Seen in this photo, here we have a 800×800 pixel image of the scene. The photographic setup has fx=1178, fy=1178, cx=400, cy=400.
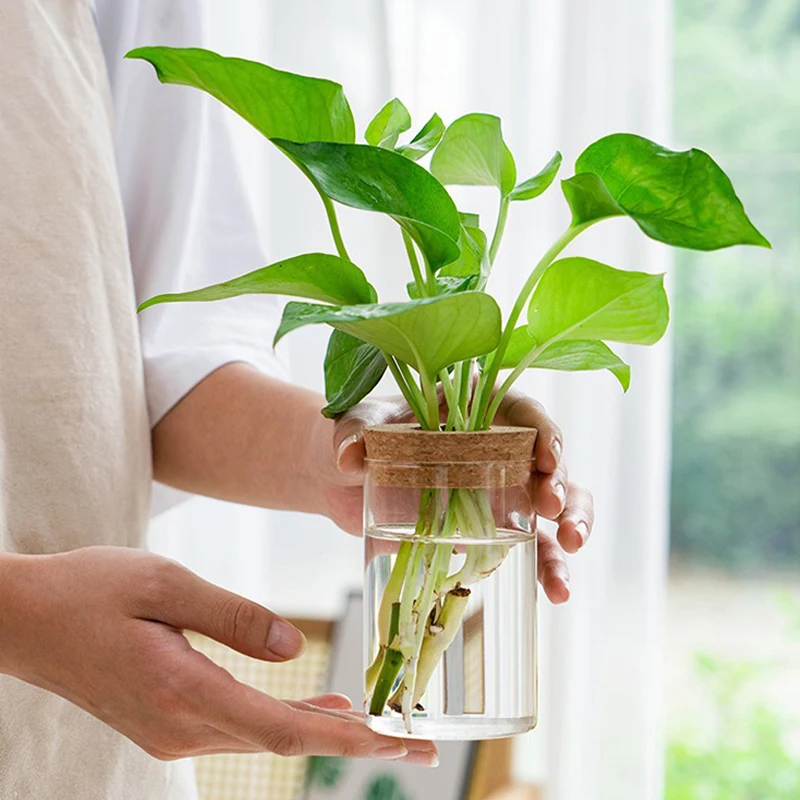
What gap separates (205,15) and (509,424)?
1.39ft

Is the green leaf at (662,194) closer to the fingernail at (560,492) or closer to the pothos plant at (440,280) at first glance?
the pothos plant at (440,280)

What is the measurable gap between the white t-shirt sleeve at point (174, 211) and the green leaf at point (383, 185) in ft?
1.09

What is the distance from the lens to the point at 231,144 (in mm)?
867

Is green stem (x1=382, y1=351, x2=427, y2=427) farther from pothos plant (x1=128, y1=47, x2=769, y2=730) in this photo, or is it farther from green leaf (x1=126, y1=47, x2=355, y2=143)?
green leaf (x1=126, y1=47, x2=355, y2=143)

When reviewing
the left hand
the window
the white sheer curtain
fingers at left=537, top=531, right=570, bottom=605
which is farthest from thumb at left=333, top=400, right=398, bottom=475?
the window

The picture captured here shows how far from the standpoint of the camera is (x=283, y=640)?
527 mm

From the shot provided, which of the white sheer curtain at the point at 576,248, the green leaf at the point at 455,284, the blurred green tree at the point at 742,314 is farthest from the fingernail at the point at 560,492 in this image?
the blurred green tree at the point at 742,314

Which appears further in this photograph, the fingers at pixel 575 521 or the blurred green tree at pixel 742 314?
the blurred green tree at pixel 742 314

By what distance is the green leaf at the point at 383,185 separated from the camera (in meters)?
0.46

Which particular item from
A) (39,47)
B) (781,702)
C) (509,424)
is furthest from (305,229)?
(781,702)

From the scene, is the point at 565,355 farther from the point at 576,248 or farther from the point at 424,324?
the point at 576,248

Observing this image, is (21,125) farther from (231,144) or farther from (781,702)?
(781,702)

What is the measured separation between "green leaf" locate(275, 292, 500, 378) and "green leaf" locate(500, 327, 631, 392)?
0.07 meters

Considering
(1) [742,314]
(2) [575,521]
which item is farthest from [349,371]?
(1) [742,314]
